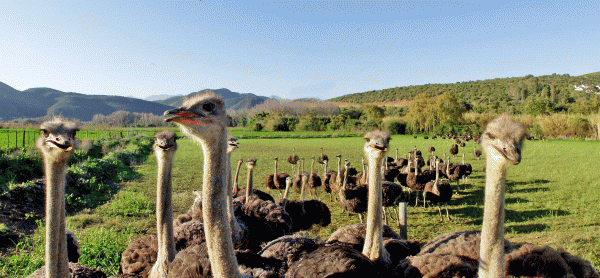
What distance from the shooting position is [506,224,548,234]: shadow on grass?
6.12 m

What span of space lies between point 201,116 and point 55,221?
1219mm

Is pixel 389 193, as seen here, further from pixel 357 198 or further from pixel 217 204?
pixel 217 204

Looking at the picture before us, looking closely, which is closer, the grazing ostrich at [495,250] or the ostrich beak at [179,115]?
the ostrich beak at [179,115]

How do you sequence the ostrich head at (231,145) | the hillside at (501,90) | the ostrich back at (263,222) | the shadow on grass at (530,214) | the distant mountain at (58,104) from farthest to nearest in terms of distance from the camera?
the distant mountain at (58,104)
the hillside at (501,90)
the shadow on grass at (530,214)
the ostrich head at (231,145)
the ostrich back at (263,222)

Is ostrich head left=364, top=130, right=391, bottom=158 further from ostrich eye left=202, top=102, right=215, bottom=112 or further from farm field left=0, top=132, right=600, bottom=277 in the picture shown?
farm field left=0, top=132, right=600, bottom=277

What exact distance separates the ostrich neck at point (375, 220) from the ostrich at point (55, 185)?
229 cm

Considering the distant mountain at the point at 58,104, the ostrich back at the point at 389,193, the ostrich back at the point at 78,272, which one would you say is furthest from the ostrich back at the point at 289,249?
the distant mountain at the point at 58,104

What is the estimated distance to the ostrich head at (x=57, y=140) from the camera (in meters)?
1.94

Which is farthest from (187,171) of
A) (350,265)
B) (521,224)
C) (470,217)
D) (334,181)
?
(350,265)

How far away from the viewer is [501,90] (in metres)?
86.2

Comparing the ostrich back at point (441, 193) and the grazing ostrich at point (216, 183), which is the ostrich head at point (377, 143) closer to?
the grazing ostrich at point (216, 183)

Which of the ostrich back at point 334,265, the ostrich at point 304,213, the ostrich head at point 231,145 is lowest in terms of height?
the ostrich at point 304,213

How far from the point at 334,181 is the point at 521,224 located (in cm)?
406

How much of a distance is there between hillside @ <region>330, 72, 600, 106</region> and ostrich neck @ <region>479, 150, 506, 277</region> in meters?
73.4
